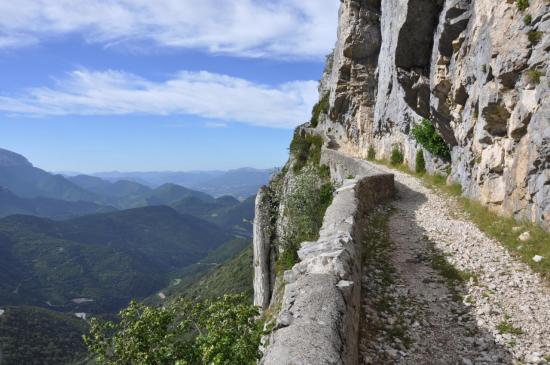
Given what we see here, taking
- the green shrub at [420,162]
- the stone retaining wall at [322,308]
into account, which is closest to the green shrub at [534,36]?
the stone retaining wall at [322,308]

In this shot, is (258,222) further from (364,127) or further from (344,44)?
(344,44)

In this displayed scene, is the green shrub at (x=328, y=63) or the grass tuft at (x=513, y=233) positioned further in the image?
the green shrub at (x=328, y=63)

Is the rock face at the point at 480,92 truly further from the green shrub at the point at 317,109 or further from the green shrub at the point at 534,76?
the green shrub at the point at 317,109

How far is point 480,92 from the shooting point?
16.3 metres

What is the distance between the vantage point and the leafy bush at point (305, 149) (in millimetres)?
51500

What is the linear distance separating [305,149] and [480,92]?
3949 cm

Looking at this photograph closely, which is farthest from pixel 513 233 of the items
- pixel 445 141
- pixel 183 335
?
pixel 445 141

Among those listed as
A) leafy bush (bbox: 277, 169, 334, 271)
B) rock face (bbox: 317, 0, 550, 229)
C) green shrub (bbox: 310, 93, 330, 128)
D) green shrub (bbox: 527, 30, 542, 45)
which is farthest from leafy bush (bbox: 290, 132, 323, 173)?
green shrub (bbox: 527, 30, 542, 45)

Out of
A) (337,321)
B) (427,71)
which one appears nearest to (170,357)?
(337,321)

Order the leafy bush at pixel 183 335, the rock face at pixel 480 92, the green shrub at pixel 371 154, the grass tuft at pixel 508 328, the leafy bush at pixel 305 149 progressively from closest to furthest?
1. the leafy bush at pixel 183 335
2. the grass tuft at pixel 508 328
3. the rock face at pixel 480 92
4. the green shrub at pixel 371 154
5. the leafy bush at pixel 305 149

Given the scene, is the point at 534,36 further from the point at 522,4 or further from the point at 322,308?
the point at 322,308

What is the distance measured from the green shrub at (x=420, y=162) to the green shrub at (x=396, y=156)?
14.6 feet

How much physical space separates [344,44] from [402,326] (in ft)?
136

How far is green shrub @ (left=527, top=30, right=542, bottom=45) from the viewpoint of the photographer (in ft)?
41.2
